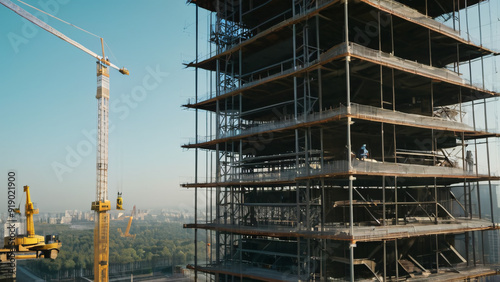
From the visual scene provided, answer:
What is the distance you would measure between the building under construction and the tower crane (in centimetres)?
3916

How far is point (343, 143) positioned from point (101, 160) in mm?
61474

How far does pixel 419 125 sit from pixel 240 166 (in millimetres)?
18991

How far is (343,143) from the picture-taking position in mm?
42062

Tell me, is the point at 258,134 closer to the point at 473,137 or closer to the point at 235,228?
the point at 235,228

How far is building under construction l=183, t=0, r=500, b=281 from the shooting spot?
36750 mm

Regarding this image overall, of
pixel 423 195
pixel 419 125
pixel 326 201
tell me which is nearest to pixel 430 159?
pixel 423 195

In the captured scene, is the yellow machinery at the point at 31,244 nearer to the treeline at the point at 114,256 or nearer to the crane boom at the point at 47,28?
the crane boom at the point at 47,28

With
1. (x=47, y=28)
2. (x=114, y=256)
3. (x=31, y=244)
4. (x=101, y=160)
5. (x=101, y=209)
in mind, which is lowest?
(x=114, y=256)

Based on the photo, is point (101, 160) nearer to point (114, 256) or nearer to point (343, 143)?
point (343, 143)

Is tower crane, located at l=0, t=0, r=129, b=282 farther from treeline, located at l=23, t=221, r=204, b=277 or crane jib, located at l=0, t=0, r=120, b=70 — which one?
treeline, located at l=23, t=221, r=204, b=277

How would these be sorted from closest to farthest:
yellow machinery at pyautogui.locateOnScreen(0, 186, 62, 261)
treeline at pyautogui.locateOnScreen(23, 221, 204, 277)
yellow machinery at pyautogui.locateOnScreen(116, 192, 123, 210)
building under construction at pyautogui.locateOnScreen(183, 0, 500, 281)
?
yellow machinery at pyautogui.locateOnScreen(0, 186, 62, 261), building under construction at pyautogui.locateOnScreen(183, 0, 500, 281), yellow machinery at pyautogui.locateOnScreen(116, 192, 123, 210), treeline at pyautogui.locateOnScreen(23, 221, 204, 277)

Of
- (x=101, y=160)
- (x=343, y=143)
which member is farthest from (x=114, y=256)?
(x=343, y=143)

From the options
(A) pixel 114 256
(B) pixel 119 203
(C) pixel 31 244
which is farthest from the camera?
(A) pixel 114 256

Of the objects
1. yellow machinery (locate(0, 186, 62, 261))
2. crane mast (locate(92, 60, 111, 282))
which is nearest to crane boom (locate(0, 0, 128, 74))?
crane mast (locate(92, 60, 111, 282))
